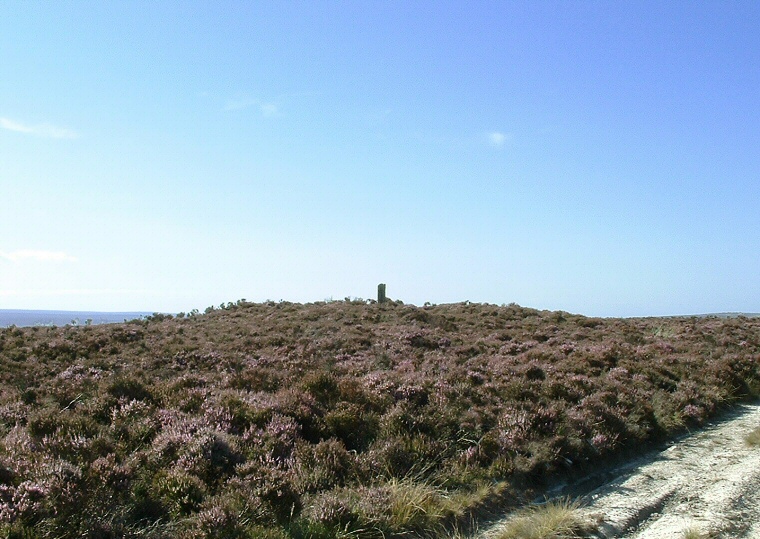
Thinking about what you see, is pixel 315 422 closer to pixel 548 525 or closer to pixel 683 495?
pixel 548 525

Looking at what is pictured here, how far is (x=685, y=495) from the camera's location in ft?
26.2

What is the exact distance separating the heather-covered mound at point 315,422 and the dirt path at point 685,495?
84 centimetres

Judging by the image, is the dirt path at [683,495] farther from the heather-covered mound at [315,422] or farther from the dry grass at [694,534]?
the heather-covered mound at [315,422]

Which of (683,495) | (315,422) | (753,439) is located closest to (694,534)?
(683,495)

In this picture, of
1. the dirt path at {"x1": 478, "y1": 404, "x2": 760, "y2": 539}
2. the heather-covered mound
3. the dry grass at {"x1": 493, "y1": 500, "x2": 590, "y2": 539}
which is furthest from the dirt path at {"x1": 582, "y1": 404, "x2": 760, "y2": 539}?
the heather-covered mound

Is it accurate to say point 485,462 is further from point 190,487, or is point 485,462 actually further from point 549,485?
point 190,487

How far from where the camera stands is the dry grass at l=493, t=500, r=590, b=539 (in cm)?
650

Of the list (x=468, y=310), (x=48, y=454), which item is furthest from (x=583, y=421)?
(x=468, y=310)

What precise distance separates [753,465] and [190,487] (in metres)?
9.59

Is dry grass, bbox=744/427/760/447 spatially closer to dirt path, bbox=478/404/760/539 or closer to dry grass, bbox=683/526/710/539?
dirt path, bbox=478/404/760/539

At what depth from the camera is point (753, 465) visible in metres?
9.29

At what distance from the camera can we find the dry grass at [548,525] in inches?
256

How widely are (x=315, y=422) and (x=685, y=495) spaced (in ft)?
20.4

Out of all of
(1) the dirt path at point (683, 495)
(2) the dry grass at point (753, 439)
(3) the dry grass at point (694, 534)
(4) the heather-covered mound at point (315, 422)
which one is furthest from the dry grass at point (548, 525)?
(2) the dry grass at point (753, 439)
